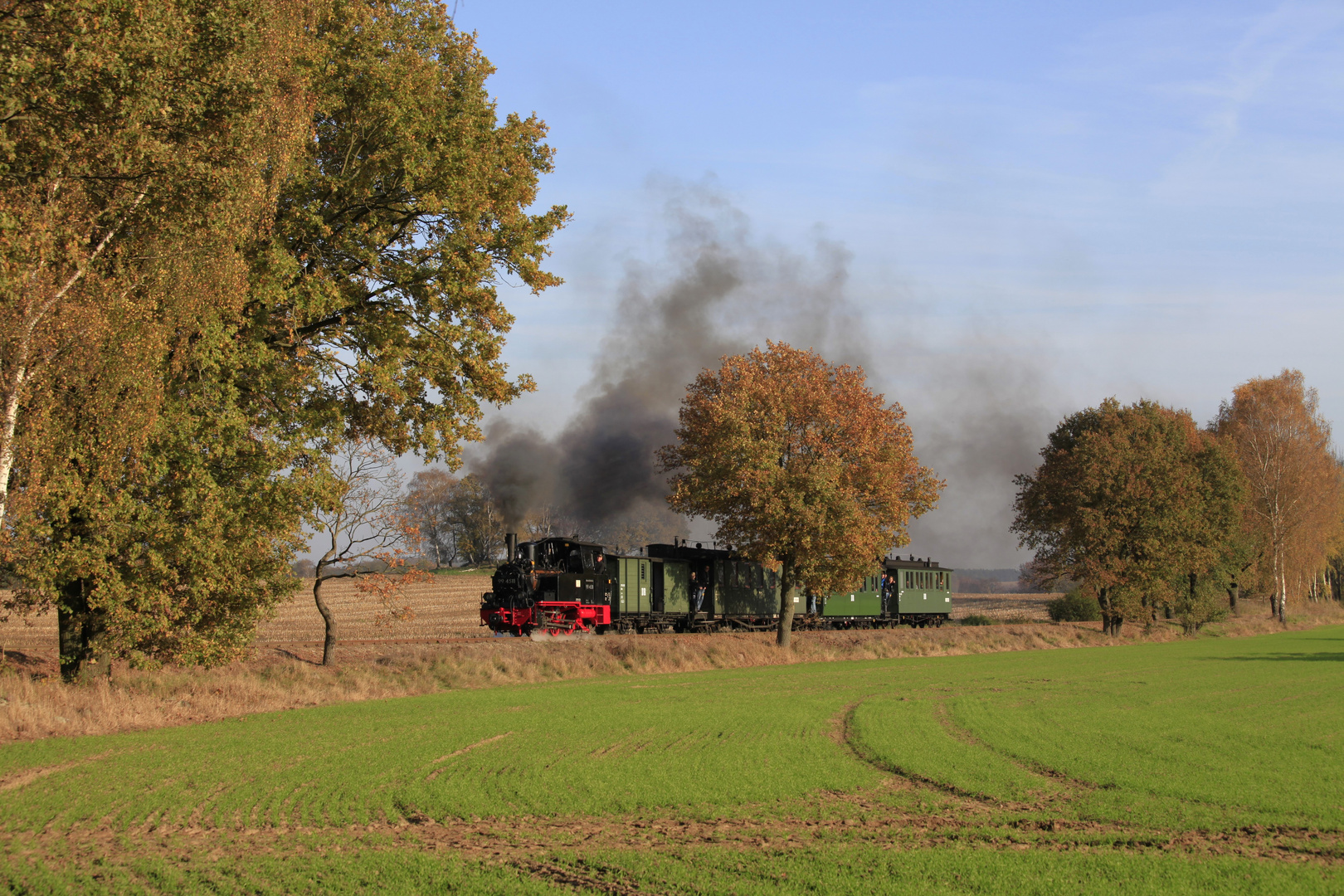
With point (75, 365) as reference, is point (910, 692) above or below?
below

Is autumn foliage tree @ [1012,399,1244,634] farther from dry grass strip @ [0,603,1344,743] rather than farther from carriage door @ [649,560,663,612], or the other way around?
carriage door @ [649,560,663,612]

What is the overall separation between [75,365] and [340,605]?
41.5 meters

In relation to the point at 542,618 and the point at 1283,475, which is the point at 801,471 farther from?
the point at 1283,475

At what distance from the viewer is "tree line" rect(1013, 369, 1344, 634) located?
45.8 metres

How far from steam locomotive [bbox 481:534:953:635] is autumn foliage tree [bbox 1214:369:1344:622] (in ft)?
74.4

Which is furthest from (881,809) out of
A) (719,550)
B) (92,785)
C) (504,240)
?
(719,550)

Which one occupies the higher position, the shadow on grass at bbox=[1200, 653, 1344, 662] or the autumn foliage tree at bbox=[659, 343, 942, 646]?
the autumn foliage tree at bbox=[659, 343, 942, 646]

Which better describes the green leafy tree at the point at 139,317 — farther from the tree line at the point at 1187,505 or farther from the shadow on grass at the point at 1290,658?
the tree line at the point at 1187,505

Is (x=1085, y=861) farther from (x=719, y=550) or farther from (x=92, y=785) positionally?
(x=719, y=550)

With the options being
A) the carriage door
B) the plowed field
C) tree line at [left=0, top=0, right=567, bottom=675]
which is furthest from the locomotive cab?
tree line at [left=0, top=0, right=567, bottom=675]

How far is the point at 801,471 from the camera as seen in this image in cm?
3262

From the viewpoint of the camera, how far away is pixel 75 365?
554 inches

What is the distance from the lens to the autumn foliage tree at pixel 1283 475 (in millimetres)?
57469

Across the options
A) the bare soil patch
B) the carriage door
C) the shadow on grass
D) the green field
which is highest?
the carriage door
